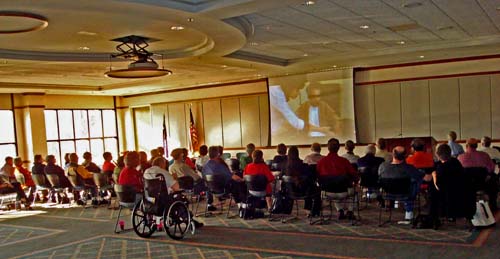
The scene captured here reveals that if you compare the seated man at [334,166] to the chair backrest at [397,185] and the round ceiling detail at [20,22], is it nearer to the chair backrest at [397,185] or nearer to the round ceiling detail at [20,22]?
the chair backrest at [397,185]

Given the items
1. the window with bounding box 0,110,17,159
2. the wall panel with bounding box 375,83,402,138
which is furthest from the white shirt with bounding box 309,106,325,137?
the window with bounding box 0,110,17,159

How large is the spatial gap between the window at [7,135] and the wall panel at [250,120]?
25.5 ft

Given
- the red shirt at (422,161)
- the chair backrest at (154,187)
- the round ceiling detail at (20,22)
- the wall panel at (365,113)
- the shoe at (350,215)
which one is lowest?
the shoe at (350,215)

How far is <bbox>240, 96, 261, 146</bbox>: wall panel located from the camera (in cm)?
1619

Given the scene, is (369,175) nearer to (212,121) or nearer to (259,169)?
(259,169)

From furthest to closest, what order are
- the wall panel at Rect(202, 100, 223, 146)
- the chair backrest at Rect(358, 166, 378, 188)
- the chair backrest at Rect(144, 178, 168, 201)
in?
the wall panel at Rect(202, 100, 223, 146) < the chair backrest at Rect(358, 166, 378, 188) < the chair backrest at Rect(144, 178, 168, 201)

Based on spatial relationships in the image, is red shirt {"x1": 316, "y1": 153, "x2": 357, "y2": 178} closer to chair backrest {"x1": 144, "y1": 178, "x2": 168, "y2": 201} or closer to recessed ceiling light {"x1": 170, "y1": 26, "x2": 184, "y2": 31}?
chair backrest {"x1": 144, "y1": 178, "x2": 168, "y2": 201}

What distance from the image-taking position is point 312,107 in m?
14.4

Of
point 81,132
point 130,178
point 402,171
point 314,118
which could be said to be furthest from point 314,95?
point 81,132

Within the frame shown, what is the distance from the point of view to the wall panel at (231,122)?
54.8ft

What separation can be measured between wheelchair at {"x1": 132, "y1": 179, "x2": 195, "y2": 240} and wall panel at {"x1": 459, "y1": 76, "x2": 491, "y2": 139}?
8445 mm

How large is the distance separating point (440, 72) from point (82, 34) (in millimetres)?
9111


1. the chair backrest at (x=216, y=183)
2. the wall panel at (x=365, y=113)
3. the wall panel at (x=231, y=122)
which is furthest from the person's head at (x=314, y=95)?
the chair backrest at (x=216, y=183)

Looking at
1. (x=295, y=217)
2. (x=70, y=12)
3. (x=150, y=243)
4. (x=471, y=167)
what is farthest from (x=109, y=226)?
(x=471, y=167)
